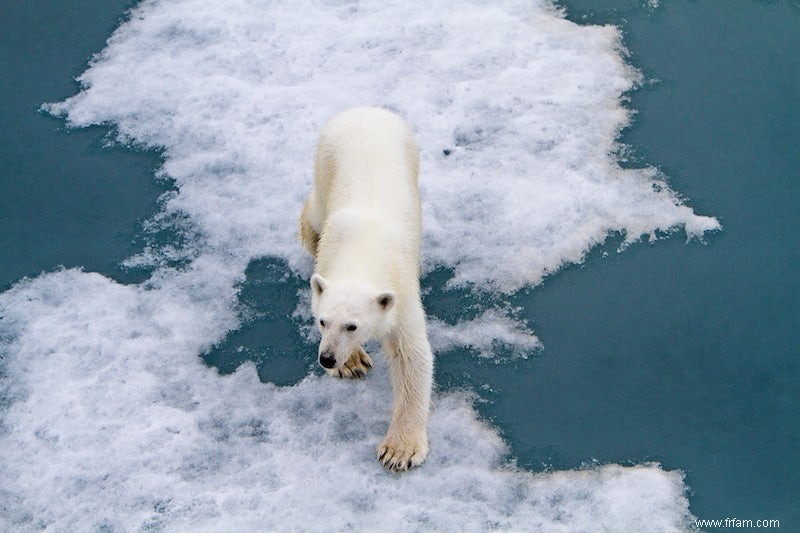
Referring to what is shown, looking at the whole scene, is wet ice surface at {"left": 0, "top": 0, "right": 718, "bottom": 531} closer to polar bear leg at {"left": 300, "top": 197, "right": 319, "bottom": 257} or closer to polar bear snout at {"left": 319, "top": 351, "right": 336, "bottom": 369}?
polar bear leg at {"left": 300, "top": 197, "right": 319, "bottom": 257}

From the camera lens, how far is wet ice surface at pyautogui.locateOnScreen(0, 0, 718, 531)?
14.7 feet

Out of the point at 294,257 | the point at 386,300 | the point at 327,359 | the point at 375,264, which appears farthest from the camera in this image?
the point at 294,257

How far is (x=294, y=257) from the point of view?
18.7 feet

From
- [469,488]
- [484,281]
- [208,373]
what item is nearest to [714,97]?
[484,281]

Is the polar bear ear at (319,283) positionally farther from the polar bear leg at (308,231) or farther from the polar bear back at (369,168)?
the polar bear leg at (308,231)

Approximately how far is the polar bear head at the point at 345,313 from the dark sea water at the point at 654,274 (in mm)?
955

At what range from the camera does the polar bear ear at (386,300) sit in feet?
13.7

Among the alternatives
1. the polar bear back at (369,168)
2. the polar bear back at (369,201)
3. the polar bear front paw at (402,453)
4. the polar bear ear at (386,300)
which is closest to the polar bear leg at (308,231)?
the polar bear back at (369,201)

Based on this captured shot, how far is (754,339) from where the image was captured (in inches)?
200

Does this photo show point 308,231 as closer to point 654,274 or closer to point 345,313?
point 345,313

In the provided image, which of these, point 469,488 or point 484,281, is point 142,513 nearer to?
point 469,488

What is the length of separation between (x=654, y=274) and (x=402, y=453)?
2.10m

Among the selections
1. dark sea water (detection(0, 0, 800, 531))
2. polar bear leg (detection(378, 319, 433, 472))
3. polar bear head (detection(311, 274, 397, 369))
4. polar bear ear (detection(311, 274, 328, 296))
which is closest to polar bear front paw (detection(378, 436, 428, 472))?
polar bear leg (detection(378, 319, 433, 472))

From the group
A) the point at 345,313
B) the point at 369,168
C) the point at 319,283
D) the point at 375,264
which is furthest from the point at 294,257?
the point at 345,313
